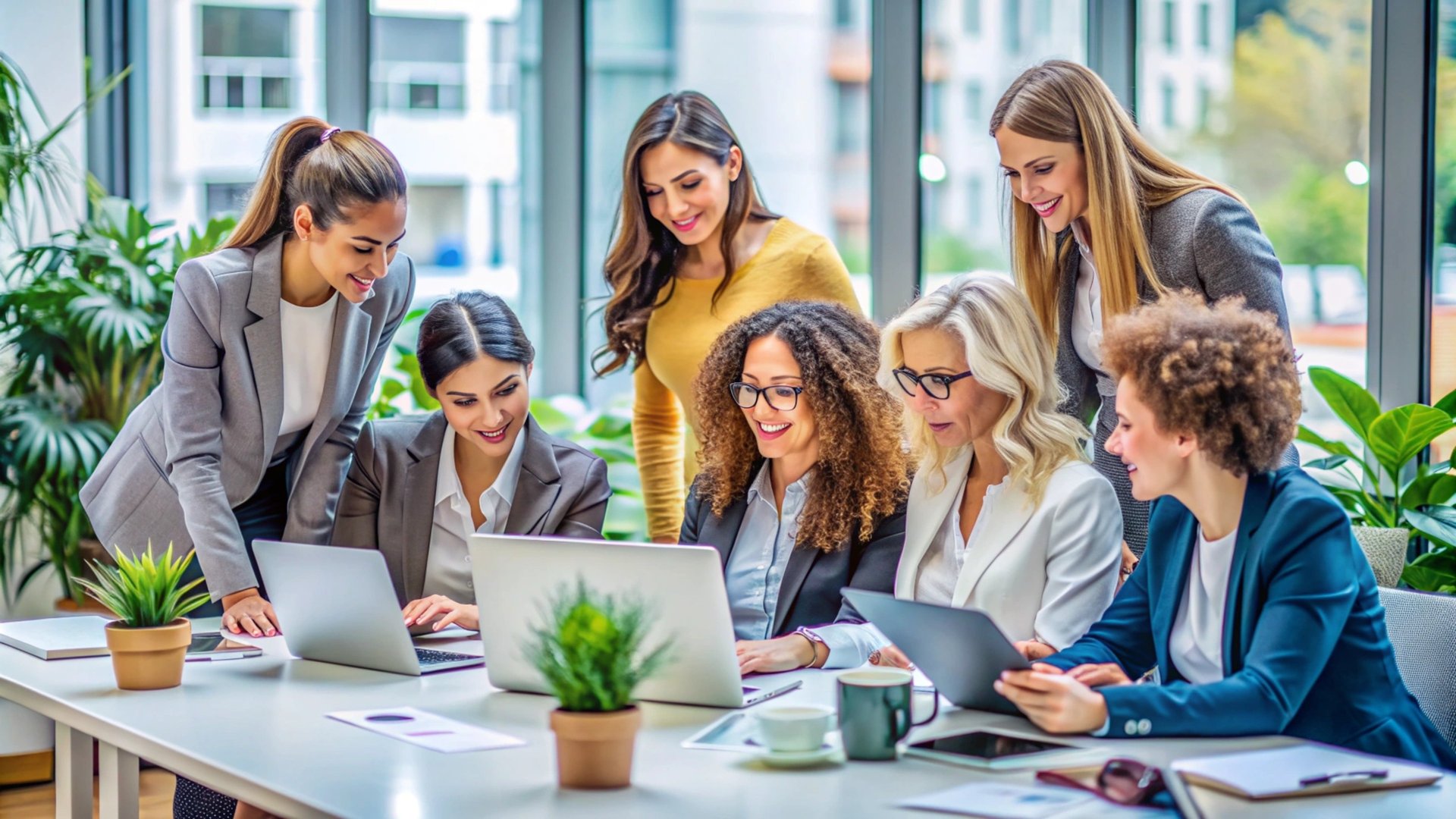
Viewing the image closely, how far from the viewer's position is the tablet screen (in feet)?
4.87

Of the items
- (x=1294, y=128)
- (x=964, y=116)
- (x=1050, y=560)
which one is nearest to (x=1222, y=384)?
(x=1050, y=560)

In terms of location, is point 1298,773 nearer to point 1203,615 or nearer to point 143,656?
point 1203,615

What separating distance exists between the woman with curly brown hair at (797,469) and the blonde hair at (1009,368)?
0.12m

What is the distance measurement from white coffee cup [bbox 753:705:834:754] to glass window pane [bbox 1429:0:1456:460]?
6.92 ft

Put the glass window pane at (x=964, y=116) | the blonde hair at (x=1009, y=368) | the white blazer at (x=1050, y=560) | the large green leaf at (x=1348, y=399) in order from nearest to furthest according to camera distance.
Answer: the white blazer at (x=1050, y=560) → the blonde hair at (x=1009, y=368) → the large green leaf at (x=1348, y=399) → the glass window pane at (x=964, y=116)

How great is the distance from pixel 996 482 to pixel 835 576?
288 mm

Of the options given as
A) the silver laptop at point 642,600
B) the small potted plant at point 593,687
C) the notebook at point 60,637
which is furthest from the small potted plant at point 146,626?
the small potted plant at point 593,687

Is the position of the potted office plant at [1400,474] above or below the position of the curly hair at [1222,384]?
below

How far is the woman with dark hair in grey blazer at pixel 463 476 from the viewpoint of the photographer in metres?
2.47

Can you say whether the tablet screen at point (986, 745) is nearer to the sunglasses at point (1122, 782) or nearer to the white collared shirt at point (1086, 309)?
the sunglasses at point (1122, 782)

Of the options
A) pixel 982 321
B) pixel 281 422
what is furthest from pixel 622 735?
pixel 281 422

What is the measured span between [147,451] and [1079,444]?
64.8 inches

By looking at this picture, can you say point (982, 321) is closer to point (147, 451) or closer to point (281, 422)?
point (281, 422)

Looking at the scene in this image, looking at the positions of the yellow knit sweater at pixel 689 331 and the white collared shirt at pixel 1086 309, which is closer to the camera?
the white collared shirt at pixel 1086 309
